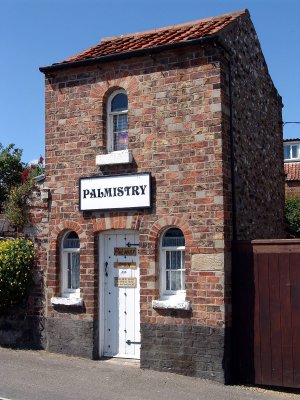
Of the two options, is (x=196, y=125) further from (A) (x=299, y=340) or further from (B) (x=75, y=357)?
(B) (x=75, y=357)

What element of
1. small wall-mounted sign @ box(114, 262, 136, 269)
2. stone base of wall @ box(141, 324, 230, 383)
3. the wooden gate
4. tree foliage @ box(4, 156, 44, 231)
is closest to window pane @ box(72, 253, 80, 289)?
small wall-mounted sign @ box(114, 262, 136, 269)

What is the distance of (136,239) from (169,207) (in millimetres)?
1054

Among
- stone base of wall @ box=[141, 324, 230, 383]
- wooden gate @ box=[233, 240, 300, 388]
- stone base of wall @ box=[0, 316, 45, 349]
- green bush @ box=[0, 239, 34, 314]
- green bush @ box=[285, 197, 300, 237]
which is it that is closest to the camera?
wooden gate @ box=[233, 240, 300, 388]

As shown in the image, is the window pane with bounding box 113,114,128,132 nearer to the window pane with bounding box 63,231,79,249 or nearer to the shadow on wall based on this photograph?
the window pane with bounding box 63,231,79,249

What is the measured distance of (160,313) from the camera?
31.5ft

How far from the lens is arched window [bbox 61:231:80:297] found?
10.8 m

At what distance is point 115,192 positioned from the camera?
33.4 ft

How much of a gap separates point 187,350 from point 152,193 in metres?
2.92

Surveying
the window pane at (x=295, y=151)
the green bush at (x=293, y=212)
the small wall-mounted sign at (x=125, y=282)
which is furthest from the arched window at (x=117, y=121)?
the window pane at (x=295, y=151)

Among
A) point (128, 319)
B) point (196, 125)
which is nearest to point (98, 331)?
point (128, 319)

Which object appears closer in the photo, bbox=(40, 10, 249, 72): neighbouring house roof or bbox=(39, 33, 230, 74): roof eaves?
bbox=(39, 33, 230, 74): roof eaves

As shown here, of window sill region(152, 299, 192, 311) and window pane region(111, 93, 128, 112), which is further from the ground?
window pane region(111, 93, 128, 112)

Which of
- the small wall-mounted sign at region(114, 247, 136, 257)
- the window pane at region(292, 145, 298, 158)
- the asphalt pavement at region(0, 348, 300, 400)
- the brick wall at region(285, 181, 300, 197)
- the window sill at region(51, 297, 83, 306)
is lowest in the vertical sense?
the asphalt pavement at region(0, 348, 300, 400)

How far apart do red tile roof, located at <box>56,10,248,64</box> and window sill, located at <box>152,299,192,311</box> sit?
15.6 ft
